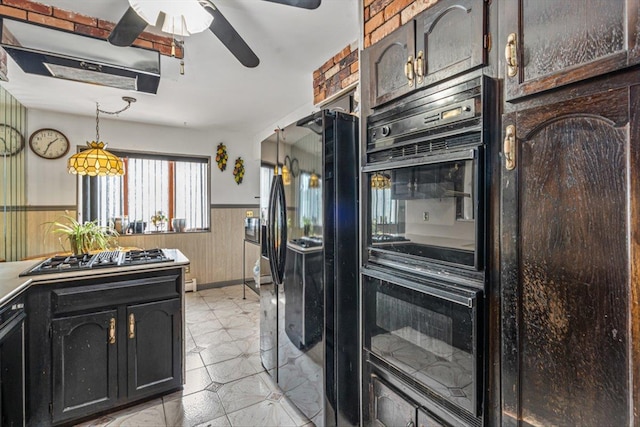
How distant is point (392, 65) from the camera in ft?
4.88

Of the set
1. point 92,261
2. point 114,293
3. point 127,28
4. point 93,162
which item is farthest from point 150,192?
point 127,28

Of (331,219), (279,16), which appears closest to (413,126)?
(331,219)

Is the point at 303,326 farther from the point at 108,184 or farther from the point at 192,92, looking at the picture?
the point at 108,184

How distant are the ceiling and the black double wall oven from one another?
97 cm

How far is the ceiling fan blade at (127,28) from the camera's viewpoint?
4.96ft

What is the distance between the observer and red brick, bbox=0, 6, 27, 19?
6.04 ft

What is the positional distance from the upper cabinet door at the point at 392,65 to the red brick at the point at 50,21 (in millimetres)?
1864

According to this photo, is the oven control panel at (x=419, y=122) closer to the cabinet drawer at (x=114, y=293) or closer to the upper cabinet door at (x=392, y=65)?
the upper cabinet door at (x=392, y=65)

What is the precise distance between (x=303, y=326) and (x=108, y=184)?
3966 millimetres

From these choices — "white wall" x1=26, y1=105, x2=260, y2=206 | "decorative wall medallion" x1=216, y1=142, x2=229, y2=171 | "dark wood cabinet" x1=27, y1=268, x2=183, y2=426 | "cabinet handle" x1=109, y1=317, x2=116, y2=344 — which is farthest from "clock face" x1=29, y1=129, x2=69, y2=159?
"cabinet handle" x1=109, y1=317, x2=116, y2=344

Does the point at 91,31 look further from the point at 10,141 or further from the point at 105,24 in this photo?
the point at 10,141

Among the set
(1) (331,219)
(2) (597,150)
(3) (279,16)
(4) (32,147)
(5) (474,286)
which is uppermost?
(3) (279,16)

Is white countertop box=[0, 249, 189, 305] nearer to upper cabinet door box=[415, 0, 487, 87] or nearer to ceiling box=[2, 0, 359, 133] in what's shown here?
ceiling box=[2, 0, 359, 133]

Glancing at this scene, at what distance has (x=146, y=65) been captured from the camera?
89.4 inches
